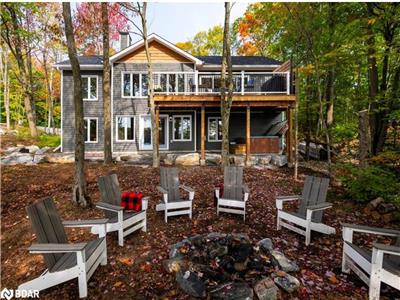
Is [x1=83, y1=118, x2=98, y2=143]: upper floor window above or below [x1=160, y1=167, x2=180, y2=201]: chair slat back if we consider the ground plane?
above

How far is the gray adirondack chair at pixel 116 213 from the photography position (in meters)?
3.65

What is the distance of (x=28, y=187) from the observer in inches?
304

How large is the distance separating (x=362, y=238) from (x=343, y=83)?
15668 millimetres

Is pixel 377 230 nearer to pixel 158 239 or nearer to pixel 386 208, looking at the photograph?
pixel 386 208

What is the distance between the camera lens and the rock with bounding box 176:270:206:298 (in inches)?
102

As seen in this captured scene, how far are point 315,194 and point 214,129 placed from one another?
39.2 ft

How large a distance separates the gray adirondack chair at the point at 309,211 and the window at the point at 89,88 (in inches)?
573

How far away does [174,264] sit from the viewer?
3.06m

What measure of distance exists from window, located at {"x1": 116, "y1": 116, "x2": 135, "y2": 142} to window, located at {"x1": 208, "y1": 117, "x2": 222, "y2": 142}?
5.17 meters

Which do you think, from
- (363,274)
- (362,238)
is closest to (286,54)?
(362,238)

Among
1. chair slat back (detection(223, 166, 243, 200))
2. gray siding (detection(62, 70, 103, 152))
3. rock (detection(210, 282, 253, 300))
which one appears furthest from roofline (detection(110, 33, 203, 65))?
Result: rock (detection(210, 282, 253, 300))

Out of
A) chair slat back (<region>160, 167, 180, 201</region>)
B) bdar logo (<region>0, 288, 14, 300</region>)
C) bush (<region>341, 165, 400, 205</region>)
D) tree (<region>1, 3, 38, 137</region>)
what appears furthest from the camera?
tree (<region>1, 3, 38, 137</region>)

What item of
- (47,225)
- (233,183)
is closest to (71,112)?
(233,183)

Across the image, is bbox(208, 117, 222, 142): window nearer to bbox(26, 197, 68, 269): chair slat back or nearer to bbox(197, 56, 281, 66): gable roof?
bbox(197, 56, 281, 66): gable roof
